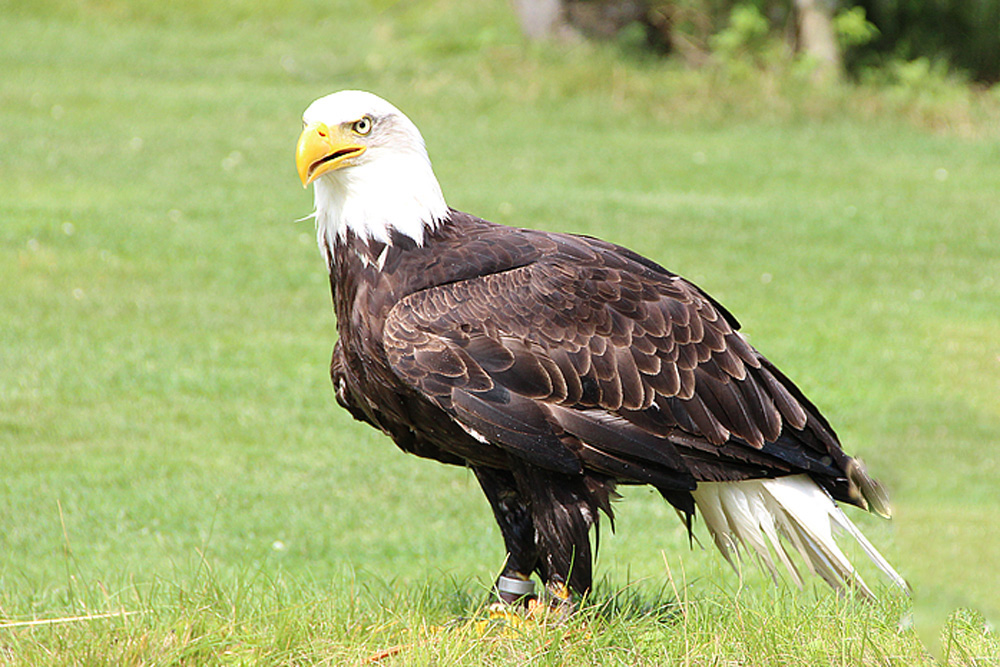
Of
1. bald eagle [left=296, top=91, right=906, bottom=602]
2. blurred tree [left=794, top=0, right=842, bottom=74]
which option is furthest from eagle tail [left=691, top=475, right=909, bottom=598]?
blurred tree [left=794, top=0, right=842, bottom=74]

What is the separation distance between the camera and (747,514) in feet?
16.0

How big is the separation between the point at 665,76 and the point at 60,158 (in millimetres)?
7822

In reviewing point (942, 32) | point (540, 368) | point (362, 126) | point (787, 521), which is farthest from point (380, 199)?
point (942, 32)

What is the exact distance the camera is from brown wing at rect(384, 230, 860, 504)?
4242 millimetres

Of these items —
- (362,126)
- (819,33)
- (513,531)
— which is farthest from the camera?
(819,33)

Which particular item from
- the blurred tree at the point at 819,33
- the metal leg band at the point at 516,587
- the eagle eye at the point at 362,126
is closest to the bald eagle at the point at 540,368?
the eagle eye at the point at 362,126

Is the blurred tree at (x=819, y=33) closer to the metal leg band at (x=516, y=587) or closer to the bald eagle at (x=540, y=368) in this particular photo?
the bald eagle at (x=540, y=368)

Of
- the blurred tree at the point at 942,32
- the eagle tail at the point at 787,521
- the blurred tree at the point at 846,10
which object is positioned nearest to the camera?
the eagle tail at the point at 787,521

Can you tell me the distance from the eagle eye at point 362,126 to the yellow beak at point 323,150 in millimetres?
34

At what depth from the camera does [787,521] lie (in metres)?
4.88

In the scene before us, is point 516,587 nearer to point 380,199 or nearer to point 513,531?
point 513,531

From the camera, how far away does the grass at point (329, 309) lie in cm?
445

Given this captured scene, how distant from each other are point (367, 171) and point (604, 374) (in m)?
1.05

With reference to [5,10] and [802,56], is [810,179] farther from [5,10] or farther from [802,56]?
[5,10]
